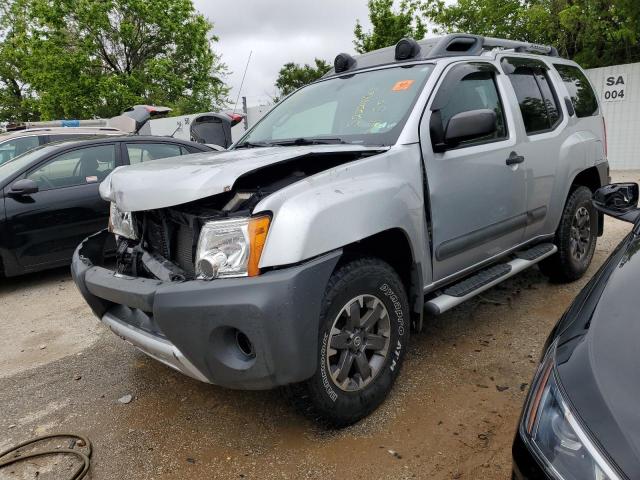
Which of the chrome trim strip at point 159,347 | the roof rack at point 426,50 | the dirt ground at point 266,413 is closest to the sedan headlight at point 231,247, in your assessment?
the chrome trim strip at point 159,347

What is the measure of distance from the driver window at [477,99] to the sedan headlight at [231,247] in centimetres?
156

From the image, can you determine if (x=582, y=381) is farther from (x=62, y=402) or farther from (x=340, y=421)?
(x=62, y=402)

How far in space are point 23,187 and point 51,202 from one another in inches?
11.7

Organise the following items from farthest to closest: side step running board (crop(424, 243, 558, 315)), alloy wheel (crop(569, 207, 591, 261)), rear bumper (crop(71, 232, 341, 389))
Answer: alloy wheel (crop(569, 207, 591, 261)) → side step running board (crop(424, 243, 558, 315)) → rear bumper (crop(71, 232, 341, 389))

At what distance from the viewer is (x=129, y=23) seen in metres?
20.3

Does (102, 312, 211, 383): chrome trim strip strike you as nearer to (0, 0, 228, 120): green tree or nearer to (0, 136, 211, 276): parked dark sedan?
(0, 136, 211, 276): parked dark sedan

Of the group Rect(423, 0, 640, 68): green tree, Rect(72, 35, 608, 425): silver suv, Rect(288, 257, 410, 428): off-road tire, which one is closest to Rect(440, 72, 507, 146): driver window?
Rect(72, 35, 608, 425): silver suv

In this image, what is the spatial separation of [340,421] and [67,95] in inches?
843

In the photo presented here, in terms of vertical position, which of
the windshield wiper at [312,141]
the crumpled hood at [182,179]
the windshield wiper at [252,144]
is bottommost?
the crumpled hood at [182,179]

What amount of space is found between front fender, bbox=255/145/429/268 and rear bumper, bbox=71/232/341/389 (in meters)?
0.09

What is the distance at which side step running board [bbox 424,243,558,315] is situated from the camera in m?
2.80

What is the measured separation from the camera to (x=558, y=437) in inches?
48.8

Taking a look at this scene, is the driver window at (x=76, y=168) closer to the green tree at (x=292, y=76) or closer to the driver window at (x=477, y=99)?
the driver window at (x=477, y=99)

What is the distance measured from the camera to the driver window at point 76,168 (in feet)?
17.2
